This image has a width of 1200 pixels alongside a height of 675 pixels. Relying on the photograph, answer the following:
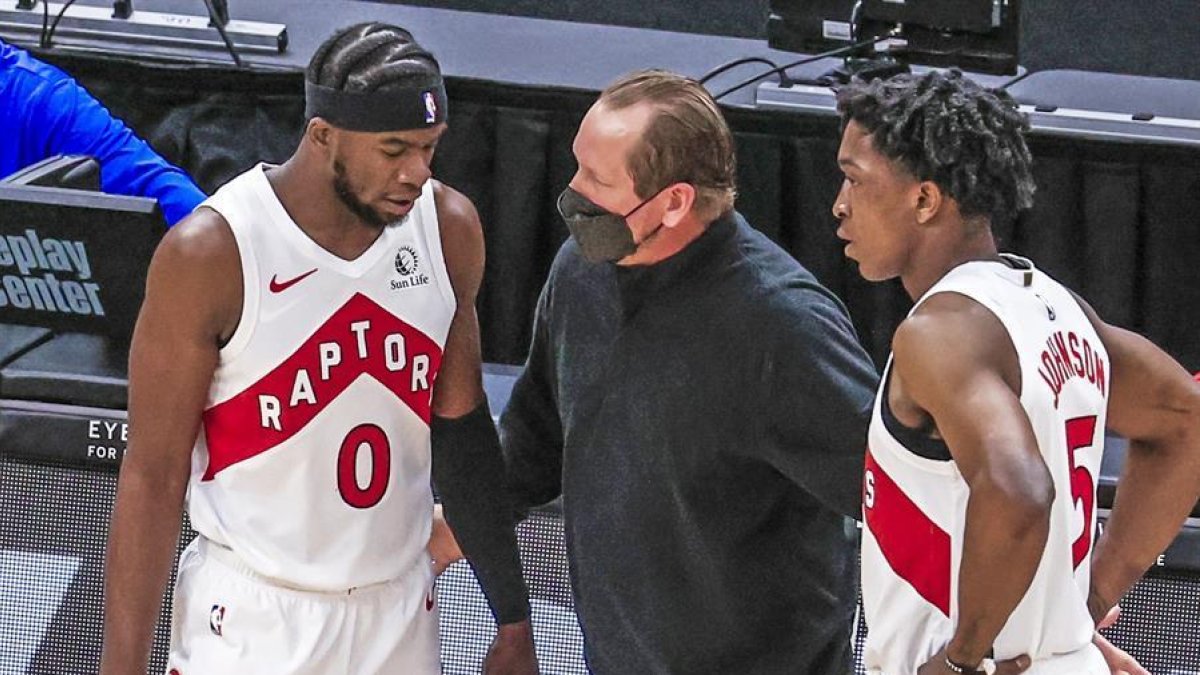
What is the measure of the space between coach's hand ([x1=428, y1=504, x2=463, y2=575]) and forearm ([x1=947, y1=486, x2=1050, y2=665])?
106 centimetres

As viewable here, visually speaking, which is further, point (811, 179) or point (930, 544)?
point (811, 179)

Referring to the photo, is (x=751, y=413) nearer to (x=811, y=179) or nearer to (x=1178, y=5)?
(x=811, y=179)

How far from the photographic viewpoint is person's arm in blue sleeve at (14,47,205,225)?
176 inches

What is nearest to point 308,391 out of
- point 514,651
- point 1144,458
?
point 514,651

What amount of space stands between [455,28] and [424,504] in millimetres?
3163

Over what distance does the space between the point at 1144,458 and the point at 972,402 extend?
1.94ft

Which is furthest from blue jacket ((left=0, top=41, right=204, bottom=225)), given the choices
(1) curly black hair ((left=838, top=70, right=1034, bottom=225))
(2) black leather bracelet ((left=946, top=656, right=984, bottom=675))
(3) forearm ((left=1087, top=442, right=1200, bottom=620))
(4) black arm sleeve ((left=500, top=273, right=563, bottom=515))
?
(2) black leather bracelet ((left=946, top=656, right=984, bottom=675))

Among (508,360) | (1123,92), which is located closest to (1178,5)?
(1123,92)

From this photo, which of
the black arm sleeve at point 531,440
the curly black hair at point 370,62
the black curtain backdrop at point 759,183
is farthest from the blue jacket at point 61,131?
the curly black hair at point 370,62

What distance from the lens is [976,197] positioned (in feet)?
8.62

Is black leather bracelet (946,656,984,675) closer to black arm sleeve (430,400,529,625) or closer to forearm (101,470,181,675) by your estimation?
black arm sleeve (430,400,529,625)

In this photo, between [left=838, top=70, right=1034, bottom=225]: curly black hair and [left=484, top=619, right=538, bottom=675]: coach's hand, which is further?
[left=484, top=619, right=538, bottom=675]: coach's hand

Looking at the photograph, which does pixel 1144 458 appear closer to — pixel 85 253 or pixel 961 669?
pixel 961 669

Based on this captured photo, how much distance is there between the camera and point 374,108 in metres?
2.82
